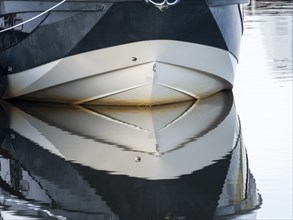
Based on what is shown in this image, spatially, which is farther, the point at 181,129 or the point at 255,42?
the point at 255,42

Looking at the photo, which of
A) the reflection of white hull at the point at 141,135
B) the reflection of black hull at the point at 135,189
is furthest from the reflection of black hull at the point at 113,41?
the reflection of black hull at the point at 135,189

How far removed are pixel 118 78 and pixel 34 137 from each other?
5.67 feet

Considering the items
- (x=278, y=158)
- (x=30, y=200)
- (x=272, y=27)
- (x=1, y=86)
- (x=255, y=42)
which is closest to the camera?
(x=30, y=200)

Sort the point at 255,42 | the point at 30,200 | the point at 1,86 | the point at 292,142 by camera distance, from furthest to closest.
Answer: the point at 255,42, the point at 1,86, the point at 292,142, the point at 30,200

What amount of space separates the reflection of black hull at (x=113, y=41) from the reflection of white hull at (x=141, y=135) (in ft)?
1.36

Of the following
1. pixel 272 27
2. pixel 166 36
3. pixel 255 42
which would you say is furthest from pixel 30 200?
pixel 272 27

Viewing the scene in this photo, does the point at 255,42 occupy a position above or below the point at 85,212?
above

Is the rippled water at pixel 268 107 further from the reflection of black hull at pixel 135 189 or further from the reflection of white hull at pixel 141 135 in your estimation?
the reflection of black hull at pixel 135 189

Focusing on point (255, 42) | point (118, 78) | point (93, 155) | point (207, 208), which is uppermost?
point (255, 42)

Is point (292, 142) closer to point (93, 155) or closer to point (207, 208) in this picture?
point (93, 155)

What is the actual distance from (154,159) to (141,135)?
4.17ft

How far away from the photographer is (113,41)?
11.6m

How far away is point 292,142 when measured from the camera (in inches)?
390

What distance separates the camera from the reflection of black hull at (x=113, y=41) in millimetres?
11531
